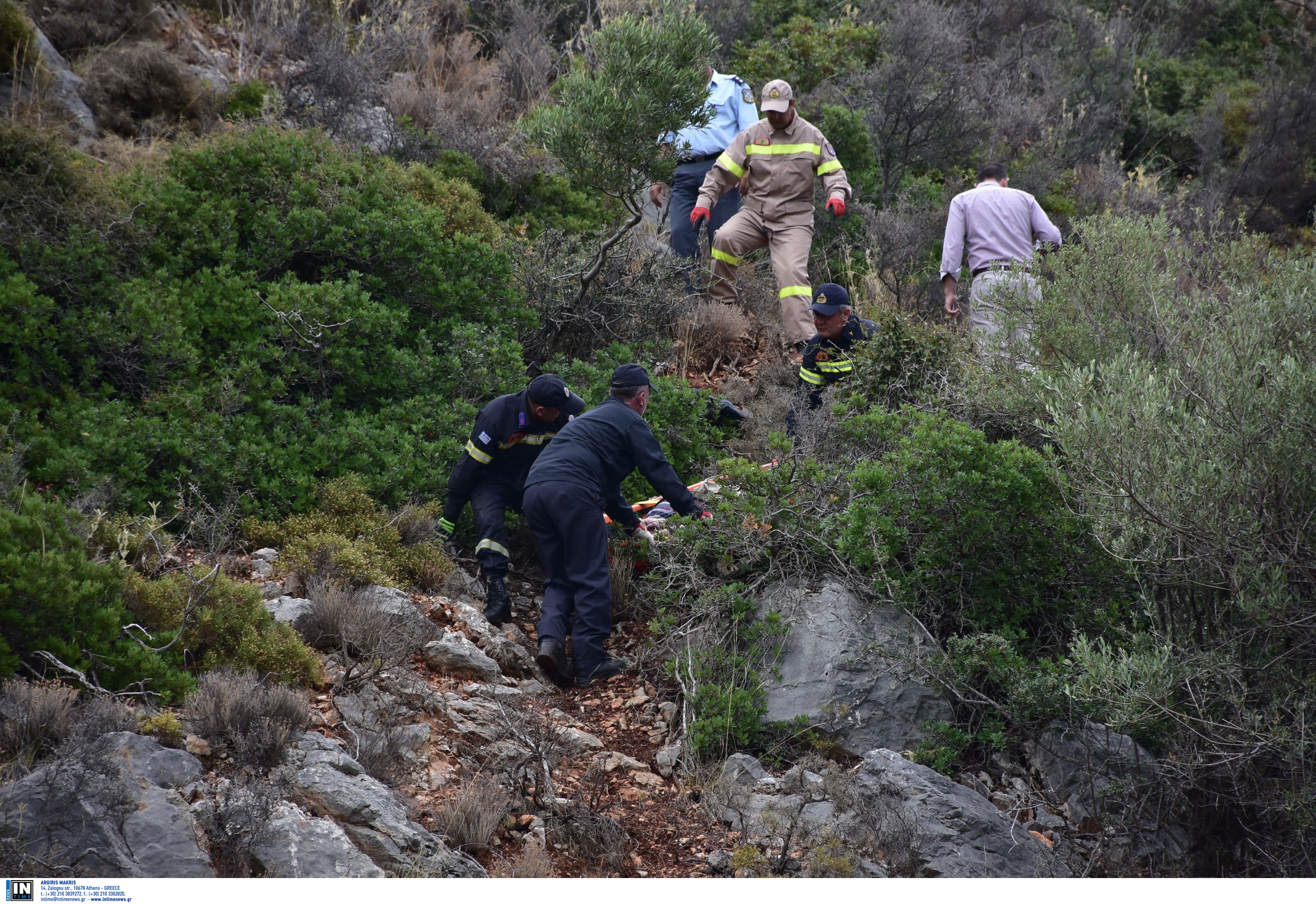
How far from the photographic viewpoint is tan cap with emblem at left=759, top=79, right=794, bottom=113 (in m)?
8.88

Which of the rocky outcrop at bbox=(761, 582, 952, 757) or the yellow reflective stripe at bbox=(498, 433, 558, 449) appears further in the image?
the yellow reflective stripe at bbox=(498, 433, 558, 449)

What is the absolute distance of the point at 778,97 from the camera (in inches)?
350

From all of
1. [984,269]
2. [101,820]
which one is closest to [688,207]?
[984,269]

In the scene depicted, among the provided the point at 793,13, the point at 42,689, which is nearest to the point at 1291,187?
the point at 793,13

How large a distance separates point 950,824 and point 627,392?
3394mm

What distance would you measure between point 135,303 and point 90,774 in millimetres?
4116

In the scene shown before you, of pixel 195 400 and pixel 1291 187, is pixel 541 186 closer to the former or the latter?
pixel 195 400

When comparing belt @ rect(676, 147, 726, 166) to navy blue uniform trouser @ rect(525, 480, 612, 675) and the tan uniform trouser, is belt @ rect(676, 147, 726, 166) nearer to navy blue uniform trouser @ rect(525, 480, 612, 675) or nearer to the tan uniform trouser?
the tan uniform trouser

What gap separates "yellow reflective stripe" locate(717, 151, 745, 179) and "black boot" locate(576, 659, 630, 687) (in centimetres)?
535

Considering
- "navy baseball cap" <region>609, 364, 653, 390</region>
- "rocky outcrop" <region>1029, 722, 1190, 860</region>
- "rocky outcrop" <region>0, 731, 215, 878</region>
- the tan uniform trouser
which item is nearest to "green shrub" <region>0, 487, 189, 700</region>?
"rocky outcrop" <region>0, 731, 215, 878</region>

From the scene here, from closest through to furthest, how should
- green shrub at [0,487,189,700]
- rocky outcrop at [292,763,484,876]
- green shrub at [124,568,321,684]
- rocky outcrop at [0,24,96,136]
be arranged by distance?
rocky outcrop at [292,763,484,876] → green shrub at [0,487,189,700] → green shrub at [124,568,321,684] → rocky outcrop at [0,24,96,136]

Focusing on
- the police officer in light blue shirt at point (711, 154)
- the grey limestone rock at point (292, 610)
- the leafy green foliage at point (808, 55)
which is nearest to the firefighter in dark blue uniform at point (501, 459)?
the grey limestone rock at point (292, 610)

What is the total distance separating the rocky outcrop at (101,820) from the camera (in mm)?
3367

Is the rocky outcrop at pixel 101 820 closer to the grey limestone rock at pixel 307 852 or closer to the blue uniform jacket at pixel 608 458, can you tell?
the grey limestone rock at pixel 307 852
